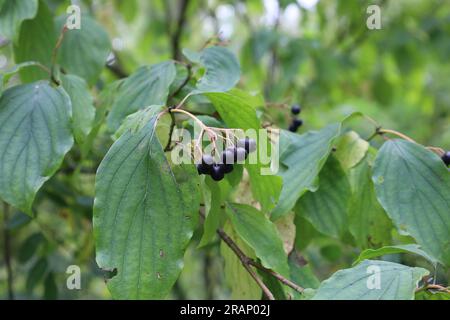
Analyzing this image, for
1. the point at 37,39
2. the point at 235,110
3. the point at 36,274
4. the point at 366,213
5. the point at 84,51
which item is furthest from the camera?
the point at 36,274

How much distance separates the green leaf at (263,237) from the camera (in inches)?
Answer: 50.6

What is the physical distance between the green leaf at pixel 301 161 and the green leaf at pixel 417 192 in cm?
15

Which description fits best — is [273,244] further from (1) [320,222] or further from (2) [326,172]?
(2) [326,172]

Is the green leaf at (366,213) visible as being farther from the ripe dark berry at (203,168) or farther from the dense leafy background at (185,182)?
the ripe dark berry at (203,168)

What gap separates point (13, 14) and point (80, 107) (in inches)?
15.1

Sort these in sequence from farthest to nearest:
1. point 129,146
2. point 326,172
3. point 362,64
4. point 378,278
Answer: point 362,64 → point 326,172 → point 129,146 → point 378,278

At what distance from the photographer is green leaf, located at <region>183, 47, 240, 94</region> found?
1.39 meters

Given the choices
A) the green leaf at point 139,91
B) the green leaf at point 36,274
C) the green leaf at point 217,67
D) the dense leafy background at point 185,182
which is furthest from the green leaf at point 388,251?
the green leaf at point 36,274

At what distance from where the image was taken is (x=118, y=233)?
1.04 m

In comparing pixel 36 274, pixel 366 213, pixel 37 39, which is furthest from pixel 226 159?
pixel 36 274

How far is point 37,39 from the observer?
1.76 meters

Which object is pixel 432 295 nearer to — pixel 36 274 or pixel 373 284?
pixel 373 284

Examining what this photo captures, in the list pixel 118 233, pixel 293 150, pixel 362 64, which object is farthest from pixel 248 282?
pixel 362 64
